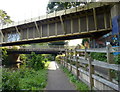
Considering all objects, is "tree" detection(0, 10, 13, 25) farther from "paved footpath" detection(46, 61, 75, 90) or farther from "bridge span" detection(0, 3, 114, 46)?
"paved footpath" detection(46, 61, 75, 90)

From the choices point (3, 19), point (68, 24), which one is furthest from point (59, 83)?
point (3, 19)

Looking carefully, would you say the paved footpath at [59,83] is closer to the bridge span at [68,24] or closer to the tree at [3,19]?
the bridge span at [68,24]

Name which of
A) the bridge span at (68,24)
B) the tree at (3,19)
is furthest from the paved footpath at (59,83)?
the tree at (3,19)

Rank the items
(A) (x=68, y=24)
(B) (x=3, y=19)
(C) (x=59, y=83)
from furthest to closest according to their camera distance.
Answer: (B) (x=3, y=19), (A) (x=68, y=24), (C) (x=59, y=83)

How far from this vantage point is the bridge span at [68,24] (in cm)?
1359

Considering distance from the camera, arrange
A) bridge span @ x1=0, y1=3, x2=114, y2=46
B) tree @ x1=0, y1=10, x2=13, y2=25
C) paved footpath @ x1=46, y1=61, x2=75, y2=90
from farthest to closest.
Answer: tree @ x1=0, y1=10, x2=13, y2=25
bridge span @ x1=0, y1=3, x2=114, y2=46
paved footpath @ x1=46, y1=61, x2=75, y2=90

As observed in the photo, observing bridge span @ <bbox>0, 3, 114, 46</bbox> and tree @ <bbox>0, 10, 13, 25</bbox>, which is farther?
tree @ <bbox>0, 10, 13, 25</bbox>

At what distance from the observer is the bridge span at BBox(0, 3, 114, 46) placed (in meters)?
13.6

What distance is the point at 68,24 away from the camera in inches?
619

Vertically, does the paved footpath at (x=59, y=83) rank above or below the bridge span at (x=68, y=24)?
below

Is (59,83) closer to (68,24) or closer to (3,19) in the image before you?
(68,24)

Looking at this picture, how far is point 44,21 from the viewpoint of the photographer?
55.9 feet

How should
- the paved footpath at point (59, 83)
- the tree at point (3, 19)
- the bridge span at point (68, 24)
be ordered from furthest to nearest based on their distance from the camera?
the tree at point (3, 19) < the bridge span at point (68, 24) < the paved footpath at point (59, 83)

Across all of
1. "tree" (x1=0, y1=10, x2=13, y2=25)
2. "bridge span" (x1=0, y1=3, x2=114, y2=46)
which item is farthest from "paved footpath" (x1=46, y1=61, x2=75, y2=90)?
"tree" (x1=0, y1=10, x2=13, y2=25)
